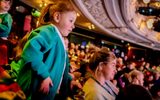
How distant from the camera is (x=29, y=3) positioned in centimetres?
1071

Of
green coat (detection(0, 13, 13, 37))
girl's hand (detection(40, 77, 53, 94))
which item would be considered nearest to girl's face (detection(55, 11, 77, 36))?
A: girl's hand (detection(40, 77, 53, 94))

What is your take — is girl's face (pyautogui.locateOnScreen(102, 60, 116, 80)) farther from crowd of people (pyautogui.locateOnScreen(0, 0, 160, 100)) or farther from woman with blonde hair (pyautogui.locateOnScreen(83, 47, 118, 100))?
crowd of people (pyautogui.locateOnScreen(0, 0, 160, 100))

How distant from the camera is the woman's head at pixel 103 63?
9.60 feet

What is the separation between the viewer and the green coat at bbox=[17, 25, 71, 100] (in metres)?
2.08

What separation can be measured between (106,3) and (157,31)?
9.40 metres

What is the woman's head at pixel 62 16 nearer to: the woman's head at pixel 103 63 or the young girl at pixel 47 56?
the young girl at pixel 47 56

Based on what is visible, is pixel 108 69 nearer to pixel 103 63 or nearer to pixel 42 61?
pixel 103 63

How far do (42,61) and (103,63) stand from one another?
89 cm

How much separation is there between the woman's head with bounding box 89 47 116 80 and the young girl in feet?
1.76

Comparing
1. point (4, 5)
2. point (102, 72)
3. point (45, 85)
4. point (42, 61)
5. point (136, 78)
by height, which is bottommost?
point (136, 78)

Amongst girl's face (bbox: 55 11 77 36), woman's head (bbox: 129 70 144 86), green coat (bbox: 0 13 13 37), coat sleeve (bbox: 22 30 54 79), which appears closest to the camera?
coat sleeve (bbox: 22 30 54 79)

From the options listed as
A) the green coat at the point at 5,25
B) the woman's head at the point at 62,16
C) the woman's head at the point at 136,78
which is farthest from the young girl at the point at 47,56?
the woman's head at the point at 136,78

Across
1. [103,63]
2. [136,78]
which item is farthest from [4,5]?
[136,78]

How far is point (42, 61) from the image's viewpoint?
2154 millimetres
